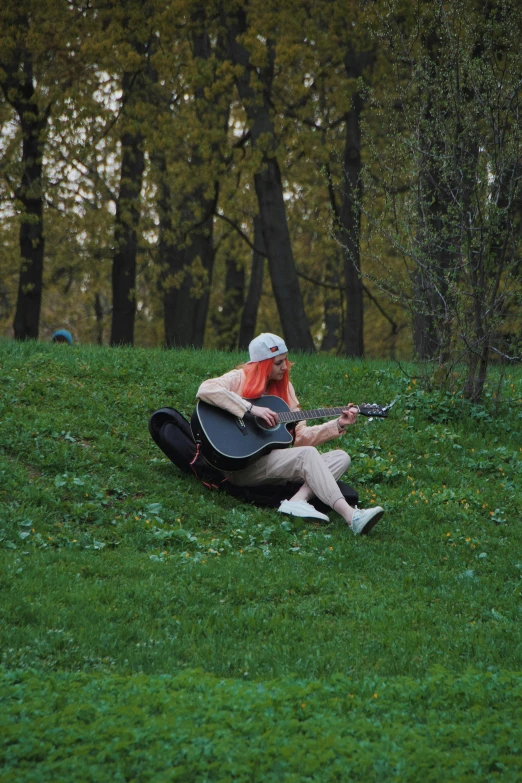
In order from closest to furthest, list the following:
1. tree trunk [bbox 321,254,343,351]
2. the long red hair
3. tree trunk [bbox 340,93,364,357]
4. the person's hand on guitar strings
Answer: the person's hand on guitar strings, the long red hair, tree trunk [bbox 340,93,364,357], tree trunk [bbox 321,254,343,351]

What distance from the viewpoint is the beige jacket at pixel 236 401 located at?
752cm

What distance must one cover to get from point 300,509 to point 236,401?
1015mm

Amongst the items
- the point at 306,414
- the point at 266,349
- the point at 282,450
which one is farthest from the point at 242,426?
the point at 266,349

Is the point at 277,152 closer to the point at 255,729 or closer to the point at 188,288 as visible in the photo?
the point at 188,288

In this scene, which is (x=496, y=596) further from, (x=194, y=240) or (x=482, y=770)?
(x=194, y=240)

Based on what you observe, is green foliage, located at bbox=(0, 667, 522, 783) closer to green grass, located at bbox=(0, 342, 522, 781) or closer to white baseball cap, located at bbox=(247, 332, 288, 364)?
green grass, located at bbox=(0, 342, 522, 781)

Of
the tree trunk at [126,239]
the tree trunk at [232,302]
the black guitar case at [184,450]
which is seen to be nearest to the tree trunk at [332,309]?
the tree trunk at [232,302]

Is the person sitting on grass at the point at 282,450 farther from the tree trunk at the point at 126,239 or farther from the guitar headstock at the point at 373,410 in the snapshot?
the tree trunk at the point at 126,239

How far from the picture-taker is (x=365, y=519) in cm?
716

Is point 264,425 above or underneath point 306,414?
underneath

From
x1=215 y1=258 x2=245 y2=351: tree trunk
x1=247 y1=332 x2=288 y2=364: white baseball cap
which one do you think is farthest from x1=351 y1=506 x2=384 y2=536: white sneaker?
x1=215 y1=258 x2=245 y2=351: tree trunk

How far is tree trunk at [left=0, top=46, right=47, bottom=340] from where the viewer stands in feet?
58.3

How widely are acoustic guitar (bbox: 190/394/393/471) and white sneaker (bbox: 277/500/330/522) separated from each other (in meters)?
0.46

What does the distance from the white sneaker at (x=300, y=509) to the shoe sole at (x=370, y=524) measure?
341mm
